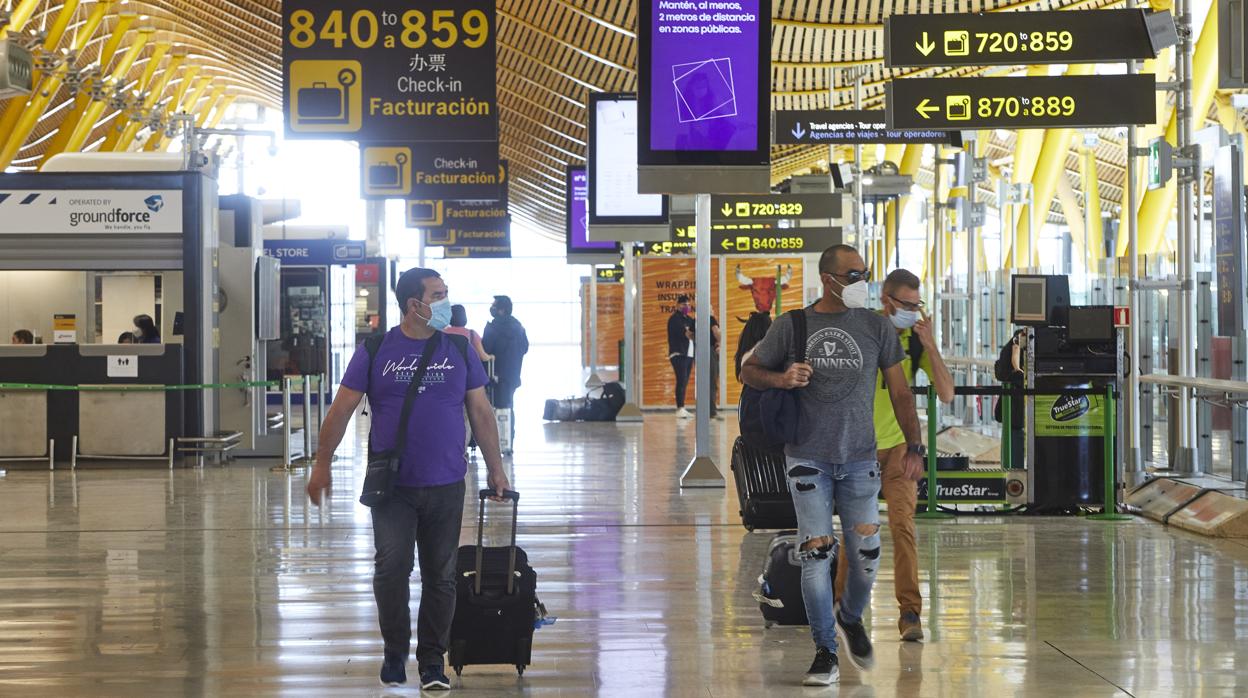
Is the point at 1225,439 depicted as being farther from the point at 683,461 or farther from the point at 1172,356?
the point at 683,461

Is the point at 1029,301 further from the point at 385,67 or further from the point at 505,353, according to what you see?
the point at 505,353

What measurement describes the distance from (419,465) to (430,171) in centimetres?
1496

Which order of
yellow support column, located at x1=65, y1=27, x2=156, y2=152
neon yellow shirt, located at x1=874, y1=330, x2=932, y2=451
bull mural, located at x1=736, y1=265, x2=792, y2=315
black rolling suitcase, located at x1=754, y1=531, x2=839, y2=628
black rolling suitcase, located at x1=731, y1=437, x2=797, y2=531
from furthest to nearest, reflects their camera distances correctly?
1. yellow support column, located at x1=65, y1=27, x2=156, y2=152
2. bull mural, located at x1=736, y1=265, x2=792, y2=315
3. black rolling suitcase, located at x1=731, y1=437, x2=797, y2=531
4. black rolling suitcase, located at x1=754, y1=531, x2=839, y2=628
5. neon yellow shirt, located at x1=874, y1=330, x2=932, y2=451

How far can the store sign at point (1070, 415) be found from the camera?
10875 mm

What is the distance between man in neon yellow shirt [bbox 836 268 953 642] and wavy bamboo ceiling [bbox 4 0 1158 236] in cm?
1631

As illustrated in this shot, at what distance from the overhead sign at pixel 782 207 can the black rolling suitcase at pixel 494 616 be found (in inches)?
614

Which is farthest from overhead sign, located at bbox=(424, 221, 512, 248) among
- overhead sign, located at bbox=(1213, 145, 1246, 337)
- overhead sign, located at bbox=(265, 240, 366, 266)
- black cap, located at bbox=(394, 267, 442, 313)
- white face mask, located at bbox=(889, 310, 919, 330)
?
black cap, located at bbox=(394, 267, 442, 313)

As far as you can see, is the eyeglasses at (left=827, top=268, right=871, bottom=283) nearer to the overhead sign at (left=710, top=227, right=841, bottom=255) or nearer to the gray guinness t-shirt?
the gray guinness t-shirt

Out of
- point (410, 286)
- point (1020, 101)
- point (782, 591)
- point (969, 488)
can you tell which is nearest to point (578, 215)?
point (1020, 101)

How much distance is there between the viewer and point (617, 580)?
8.23 m

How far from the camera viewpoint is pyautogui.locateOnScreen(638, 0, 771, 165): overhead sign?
12.1 meters

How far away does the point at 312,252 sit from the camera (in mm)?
26438

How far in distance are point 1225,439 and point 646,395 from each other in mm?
11891

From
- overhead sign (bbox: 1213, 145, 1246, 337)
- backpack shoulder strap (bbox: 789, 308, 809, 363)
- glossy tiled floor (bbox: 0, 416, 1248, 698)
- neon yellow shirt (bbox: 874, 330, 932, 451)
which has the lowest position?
glossy tiled floor (bbox: 0, 416, 1248, 698)
